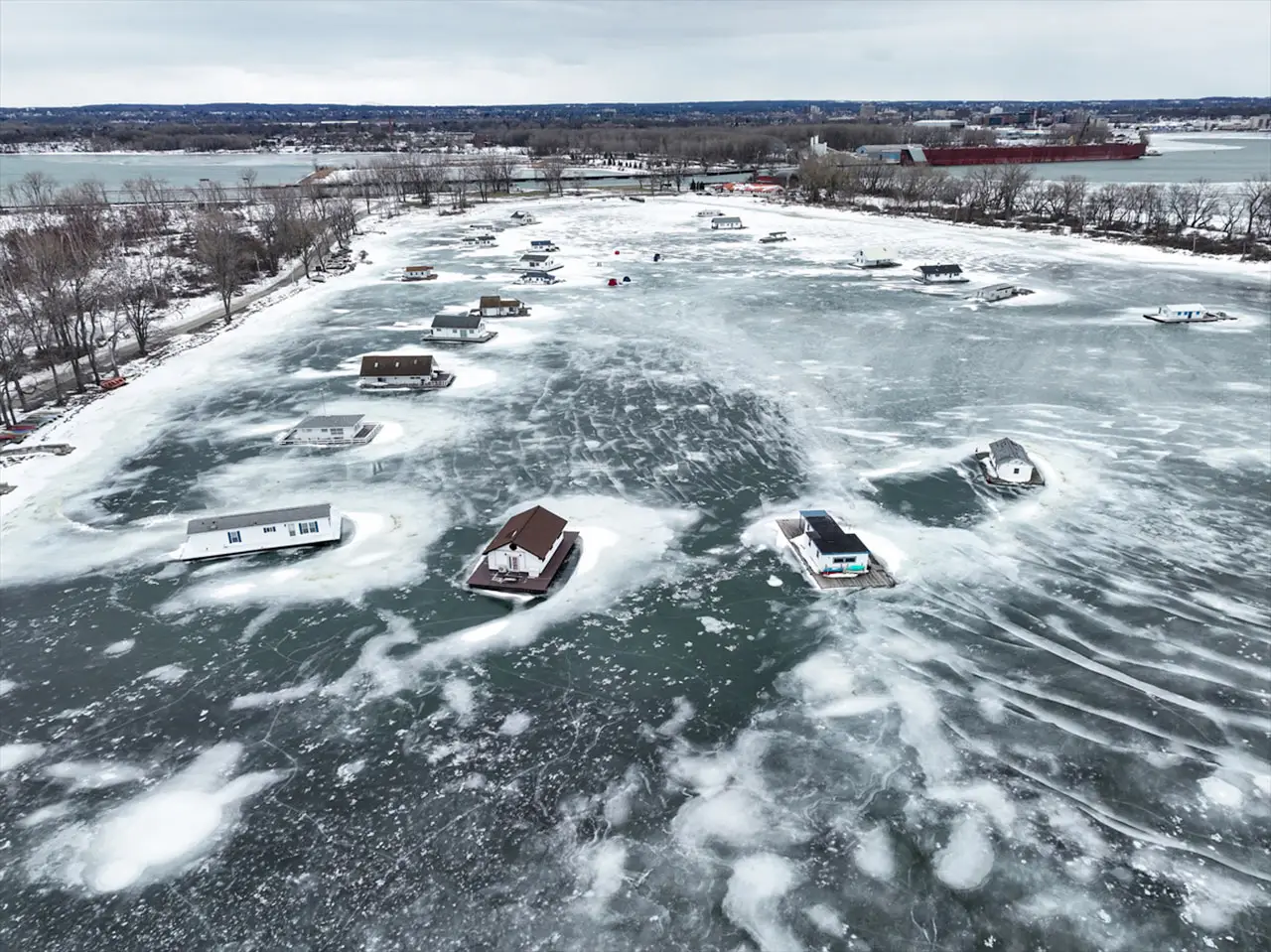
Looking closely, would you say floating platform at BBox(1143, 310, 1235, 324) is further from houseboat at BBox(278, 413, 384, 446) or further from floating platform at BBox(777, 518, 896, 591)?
houseboat at BBox(278, 413, 384, 446)

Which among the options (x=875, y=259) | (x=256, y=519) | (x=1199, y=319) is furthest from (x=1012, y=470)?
(x=875, y=259)

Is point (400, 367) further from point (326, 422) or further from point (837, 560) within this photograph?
point (837, 560)

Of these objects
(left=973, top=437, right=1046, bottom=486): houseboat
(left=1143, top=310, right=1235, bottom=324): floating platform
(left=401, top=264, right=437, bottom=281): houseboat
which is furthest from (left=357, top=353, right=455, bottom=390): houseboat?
(left=1143, top=310, right=1235, bottom=324): floating platform

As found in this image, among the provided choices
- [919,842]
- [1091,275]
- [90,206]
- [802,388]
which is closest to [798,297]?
[802,388]

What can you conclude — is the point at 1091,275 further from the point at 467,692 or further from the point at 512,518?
the point at 467,692

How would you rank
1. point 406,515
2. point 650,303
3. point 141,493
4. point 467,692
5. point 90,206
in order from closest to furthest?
point 467,692 < point 406,515 < point 141,493 < point 650,303 < point 90,206
